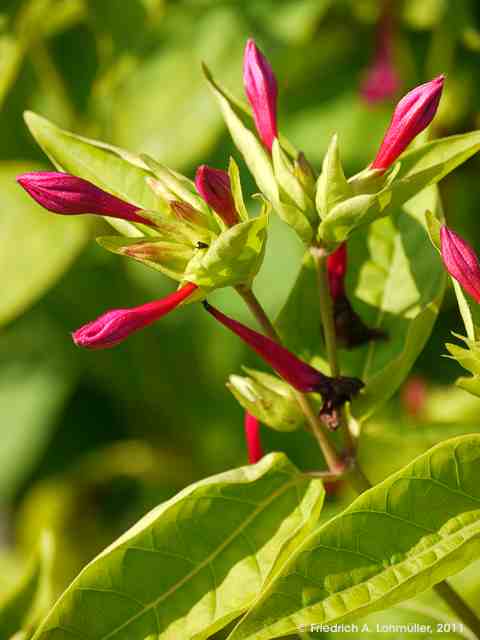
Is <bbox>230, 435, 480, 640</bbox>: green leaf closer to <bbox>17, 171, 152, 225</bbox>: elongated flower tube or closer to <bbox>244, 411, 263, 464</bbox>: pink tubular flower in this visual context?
<bbox>244, 411, 263, 464</bbox>: pink tubular flower

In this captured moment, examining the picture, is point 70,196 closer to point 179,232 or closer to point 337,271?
point 179,232

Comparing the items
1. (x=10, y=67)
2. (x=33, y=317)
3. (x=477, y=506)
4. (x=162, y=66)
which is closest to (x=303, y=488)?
(x=477, y=506)

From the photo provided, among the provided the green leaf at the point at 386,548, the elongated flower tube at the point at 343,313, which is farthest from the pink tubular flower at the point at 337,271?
the green leaf at the point at 386,548

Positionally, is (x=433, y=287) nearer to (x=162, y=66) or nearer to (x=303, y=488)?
(x=303, y=488)

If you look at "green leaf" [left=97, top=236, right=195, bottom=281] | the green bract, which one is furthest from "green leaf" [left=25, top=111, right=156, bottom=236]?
"green leaf" [left=97, top=236, right=195, bottom=281]

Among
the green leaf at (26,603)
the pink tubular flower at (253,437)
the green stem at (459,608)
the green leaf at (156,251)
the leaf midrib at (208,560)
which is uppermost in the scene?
the green leaf at (156,251)

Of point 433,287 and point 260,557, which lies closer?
point 260,557

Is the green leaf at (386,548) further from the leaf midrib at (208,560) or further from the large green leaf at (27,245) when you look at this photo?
the large green leaf at (27,245)
